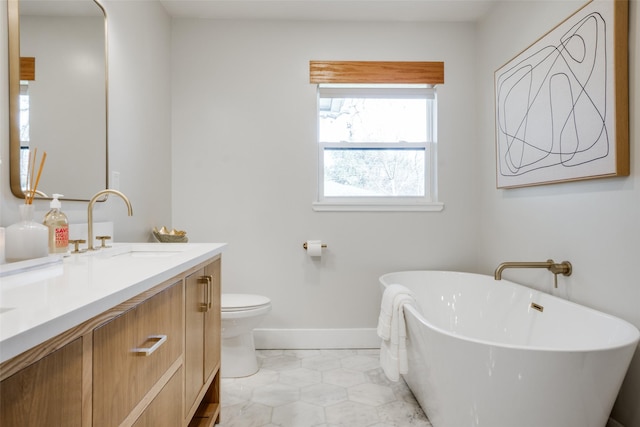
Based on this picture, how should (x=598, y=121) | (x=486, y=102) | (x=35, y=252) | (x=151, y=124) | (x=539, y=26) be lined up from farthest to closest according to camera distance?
1. (x=486, y=102)
2. (x=151, y=124)
3. (x=539, y=26)
4. (x=598, y=121)
5. (x=35, y=252)

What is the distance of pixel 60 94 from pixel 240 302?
138 cm

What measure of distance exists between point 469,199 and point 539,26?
1.19 m

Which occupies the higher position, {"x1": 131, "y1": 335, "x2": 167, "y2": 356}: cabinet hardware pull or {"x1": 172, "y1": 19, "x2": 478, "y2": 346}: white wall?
{"x1": 172, "y1": 19, "x2": 478, "y2": 346}: white wall

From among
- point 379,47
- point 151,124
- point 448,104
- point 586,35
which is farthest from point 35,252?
point 448,104

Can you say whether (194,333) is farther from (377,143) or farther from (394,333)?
(377,143)

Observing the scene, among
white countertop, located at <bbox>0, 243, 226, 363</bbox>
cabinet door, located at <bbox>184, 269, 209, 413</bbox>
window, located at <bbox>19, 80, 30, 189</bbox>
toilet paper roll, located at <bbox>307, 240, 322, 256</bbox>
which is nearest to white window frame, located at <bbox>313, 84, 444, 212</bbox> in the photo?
toilet paper roll, located at <bbox>307, 240, 322, 256</bbox>

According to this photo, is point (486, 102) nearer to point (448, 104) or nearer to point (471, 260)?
point (448, 104)

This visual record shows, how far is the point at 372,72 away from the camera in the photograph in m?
2.63

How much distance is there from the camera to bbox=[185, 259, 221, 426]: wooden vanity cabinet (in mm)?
1237

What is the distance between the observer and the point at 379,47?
264 centimetres

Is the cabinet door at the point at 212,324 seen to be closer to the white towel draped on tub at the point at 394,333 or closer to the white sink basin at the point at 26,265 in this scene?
the white sink basin at the point at 26,265

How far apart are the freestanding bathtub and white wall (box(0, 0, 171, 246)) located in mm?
1595

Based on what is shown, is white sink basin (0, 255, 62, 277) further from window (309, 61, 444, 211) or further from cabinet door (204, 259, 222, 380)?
window (309, 61, 444, 211)

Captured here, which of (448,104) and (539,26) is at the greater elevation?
(539,26)
